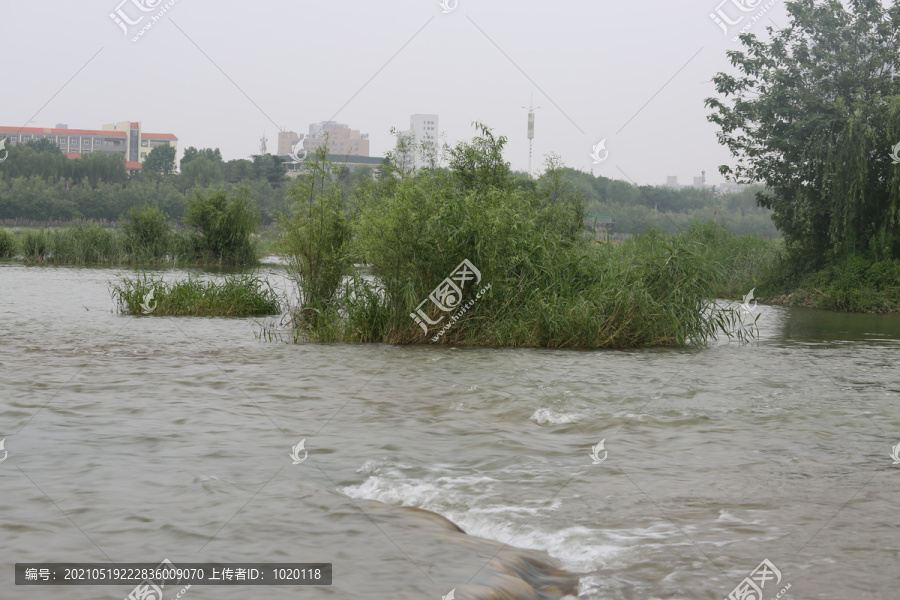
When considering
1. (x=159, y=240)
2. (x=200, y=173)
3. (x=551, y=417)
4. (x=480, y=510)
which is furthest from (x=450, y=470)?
(x=200, y=173)

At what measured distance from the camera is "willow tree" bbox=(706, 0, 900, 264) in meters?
21.5

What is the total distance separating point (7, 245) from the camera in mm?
32938

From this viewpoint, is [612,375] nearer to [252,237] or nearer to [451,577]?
[451,577]

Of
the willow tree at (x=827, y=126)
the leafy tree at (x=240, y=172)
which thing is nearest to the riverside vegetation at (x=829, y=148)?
the willow tree at (x=827, y=126)

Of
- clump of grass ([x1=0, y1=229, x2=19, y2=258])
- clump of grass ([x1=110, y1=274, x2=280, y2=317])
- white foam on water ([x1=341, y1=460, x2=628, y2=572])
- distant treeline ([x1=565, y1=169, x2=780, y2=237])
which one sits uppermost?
distant treeline ([x1=565, y1=169, x2=780, y2=237])

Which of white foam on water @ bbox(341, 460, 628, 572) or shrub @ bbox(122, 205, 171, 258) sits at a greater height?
shrub @ bbox(122, 205, 171, 258)

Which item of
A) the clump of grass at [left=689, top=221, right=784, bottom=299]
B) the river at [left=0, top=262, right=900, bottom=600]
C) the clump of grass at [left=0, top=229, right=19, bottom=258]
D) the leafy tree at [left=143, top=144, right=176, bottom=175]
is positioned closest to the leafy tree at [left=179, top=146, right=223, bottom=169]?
the leafy tree at [left=143, top=144, right=176, bottom=175]

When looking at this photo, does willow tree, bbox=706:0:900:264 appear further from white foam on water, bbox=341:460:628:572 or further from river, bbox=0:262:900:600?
white foam on water, bbox=341:460:628:572

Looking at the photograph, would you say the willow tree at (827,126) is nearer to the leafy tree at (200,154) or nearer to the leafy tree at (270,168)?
the leafy tree at (270,168)

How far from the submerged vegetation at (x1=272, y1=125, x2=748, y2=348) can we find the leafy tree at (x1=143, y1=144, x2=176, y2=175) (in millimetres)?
83886

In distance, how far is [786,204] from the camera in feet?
79.4

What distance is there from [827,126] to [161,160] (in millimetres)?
83560

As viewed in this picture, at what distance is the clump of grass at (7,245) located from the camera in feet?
107

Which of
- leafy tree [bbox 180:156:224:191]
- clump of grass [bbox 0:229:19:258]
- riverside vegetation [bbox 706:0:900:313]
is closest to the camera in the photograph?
riverside vegetation [bbox 706:0:900:313]
